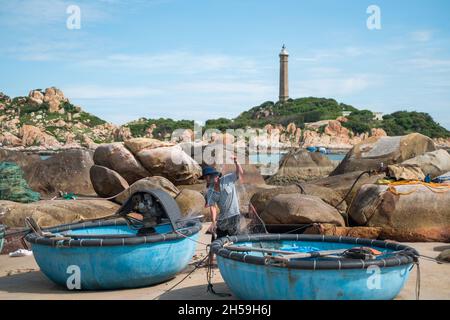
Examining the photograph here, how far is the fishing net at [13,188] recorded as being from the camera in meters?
14.5

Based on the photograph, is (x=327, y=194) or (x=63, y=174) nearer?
(x=327, y=194)

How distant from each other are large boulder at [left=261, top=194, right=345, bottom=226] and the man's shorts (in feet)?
8.99

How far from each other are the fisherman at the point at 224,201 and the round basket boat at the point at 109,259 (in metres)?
0.85

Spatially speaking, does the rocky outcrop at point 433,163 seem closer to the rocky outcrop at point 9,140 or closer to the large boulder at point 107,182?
the large boulder at point 107,182

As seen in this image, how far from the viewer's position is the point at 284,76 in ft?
361

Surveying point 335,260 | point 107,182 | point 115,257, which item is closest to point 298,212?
point 115,257

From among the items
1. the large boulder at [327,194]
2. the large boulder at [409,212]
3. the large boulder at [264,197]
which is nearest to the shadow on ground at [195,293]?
the large boulder at [409,212]

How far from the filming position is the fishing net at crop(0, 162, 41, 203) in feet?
47.6

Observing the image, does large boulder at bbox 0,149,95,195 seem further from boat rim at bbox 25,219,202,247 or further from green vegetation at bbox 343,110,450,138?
green vegetation at bbox 343,110,450,138

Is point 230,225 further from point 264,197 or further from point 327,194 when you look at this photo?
point 327,194

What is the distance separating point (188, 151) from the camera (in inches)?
814

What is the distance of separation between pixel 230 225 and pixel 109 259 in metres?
1.96

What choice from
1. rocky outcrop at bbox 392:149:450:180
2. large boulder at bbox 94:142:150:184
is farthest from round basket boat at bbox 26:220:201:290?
rocky outcrop at bbox 392:149:450:180
